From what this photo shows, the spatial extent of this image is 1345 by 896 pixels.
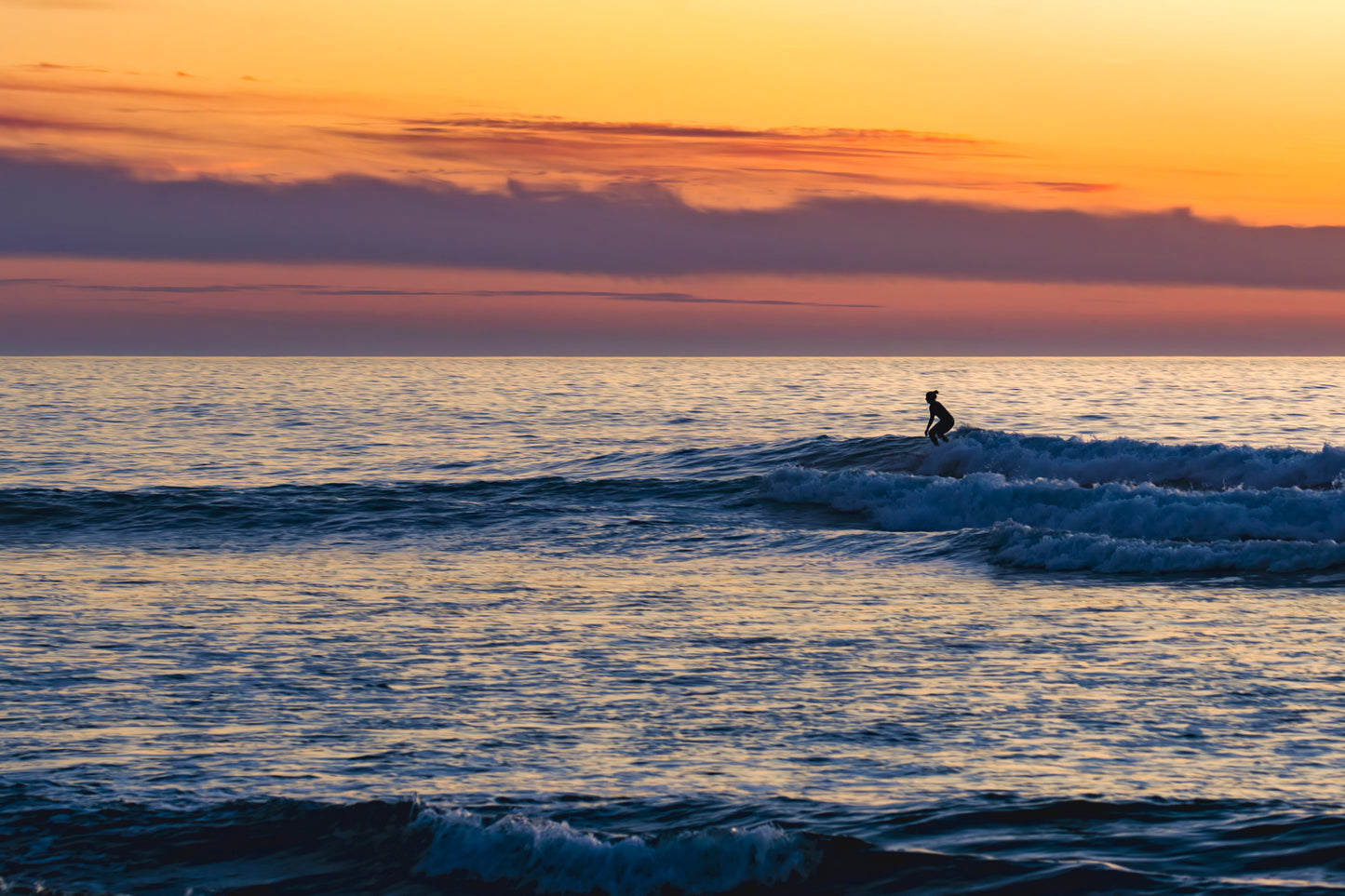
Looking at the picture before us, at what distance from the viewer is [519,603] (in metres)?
16.4

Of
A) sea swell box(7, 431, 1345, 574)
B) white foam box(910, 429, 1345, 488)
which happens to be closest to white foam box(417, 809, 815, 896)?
sea swell box(7, 431, 1345, 574)

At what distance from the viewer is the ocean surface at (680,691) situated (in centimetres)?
793

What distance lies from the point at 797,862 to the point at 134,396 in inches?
2981

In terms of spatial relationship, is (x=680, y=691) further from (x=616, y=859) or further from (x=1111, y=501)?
(x=1111, y=501)

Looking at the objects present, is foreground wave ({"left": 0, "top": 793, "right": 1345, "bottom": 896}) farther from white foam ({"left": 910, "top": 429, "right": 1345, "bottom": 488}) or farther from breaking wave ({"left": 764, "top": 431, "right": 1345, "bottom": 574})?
white foam ({"left": 910, "top": 429, "right": 1345, "bottom": 488})

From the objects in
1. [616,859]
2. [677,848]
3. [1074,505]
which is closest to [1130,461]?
[1074,505]

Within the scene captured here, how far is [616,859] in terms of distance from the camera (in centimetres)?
786

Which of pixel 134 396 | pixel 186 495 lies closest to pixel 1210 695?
pixel 186 495

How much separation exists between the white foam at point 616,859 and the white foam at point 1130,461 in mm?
23716

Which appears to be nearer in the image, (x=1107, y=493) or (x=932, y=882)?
(x=932, y=882)

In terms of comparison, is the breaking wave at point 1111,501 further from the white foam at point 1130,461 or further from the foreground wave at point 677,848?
the foreground wave at point 677,848

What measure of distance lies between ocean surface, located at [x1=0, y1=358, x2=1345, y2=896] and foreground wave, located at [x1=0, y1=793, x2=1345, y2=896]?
1.0 inches

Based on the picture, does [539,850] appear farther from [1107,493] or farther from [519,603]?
[1107,493]

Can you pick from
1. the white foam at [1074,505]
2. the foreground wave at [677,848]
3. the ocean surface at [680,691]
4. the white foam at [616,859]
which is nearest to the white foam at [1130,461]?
the ocean surface at [680,691]
